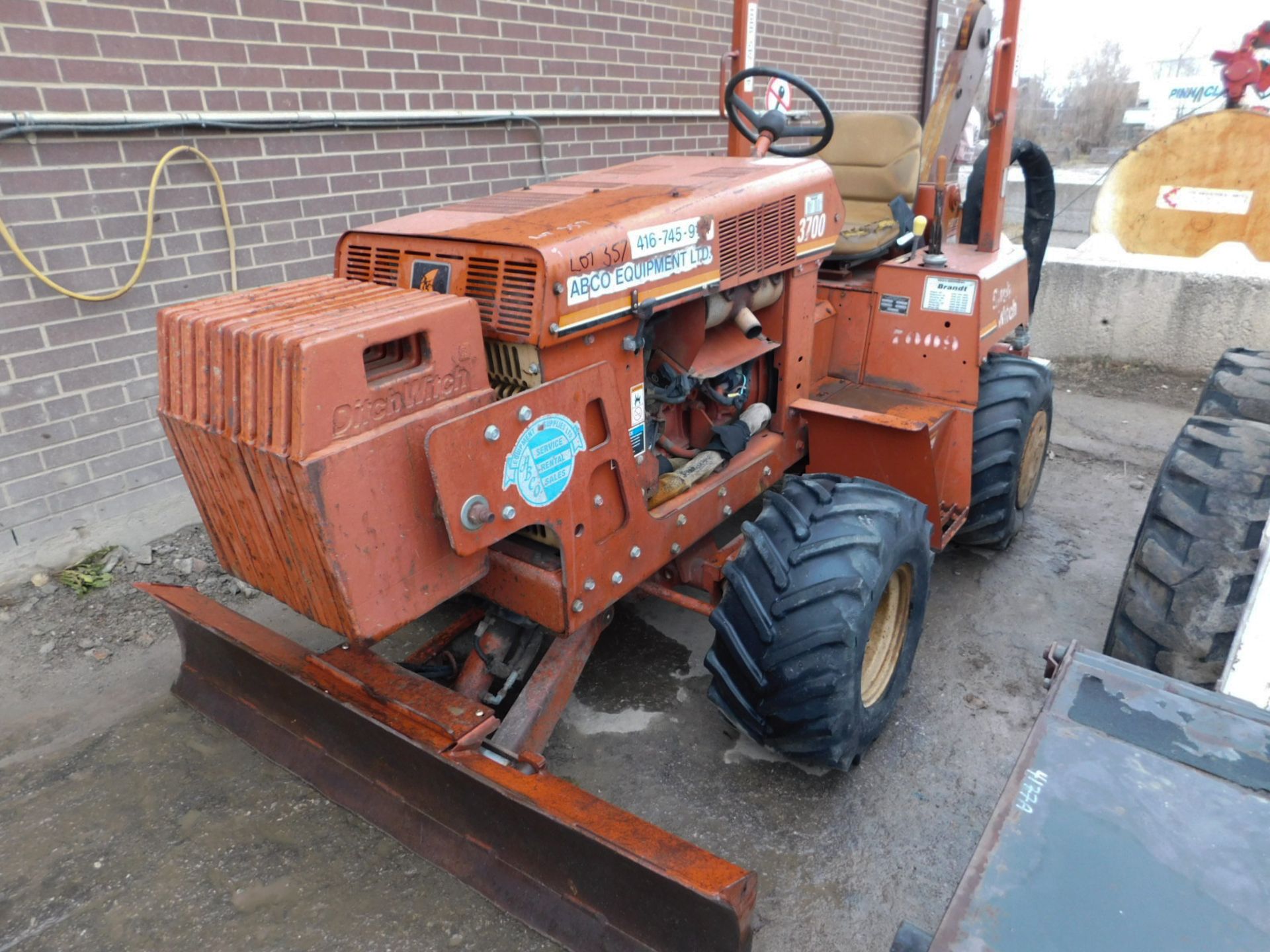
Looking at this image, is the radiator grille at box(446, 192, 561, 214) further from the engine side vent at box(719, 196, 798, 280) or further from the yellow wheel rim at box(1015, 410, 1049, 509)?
the yellow wheel rim at box(1015, 410, 1049, 509)

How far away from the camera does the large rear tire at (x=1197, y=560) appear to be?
2.44 m

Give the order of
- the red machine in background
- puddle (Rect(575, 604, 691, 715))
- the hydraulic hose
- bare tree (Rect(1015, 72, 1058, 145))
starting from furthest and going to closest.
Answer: bare tree (Rect(1015, 72, 1058, 145))
the red machine in background
the hydraulic hose
puddle (Rect(575, 604, 691, 715))

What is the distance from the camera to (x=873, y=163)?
4.14 metres

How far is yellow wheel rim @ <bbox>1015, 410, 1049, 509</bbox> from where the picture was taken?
3867 millimetres

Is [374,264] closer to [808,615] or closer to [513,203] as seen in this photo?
[513,203]

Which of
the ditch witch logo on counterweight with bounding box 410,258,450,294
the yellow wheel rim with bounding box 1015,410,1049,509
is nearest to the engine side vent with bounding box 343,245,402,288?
the ditch witch logo on counterweight with bounding box 410,258,450,294

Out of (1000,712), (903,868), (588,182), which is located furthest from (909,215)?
(903,868)

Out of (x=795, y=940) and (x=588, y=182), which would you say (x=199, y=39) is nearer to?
(x=588, y=182)

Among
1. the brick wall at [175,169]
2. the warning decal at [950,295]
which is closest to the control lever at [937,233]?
the warning decal at [950,295]

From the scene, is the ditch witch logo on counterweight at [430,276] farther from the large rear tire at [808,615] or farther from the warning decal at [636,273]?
the large rear tire at [808,615]

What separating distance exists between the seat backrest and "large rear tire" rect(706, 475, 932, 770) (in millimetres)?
2042

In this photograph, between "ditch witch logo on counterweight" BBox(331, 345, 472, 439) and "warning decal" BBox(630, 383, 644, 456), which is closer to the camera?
"ditch witch logo on counterweight" BBox(331, 345, 472, 439)

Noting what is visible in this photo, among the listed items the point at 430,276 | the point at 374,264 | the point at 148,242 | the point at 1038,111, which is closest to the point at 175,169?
the point at 148,242

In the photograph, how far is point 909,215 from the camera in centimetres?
360
